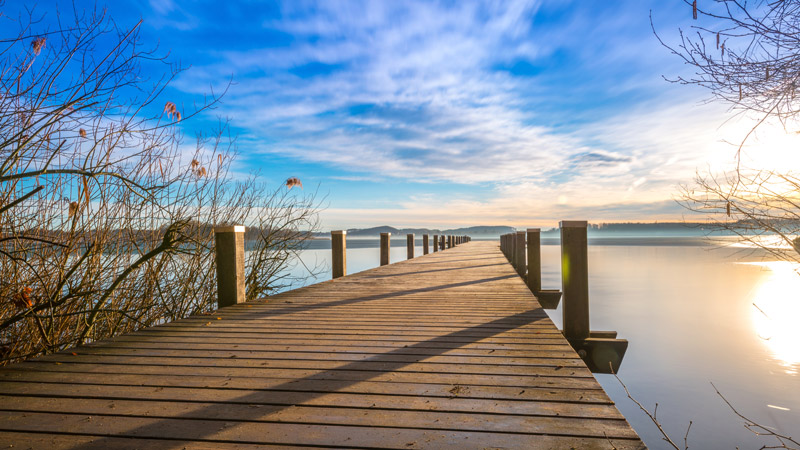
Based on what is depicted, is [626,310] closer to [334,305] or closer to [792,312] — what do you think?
[792,312]

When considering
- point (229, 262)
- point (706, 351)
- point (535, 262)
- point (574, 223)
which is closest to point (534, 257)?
point (535, 262)

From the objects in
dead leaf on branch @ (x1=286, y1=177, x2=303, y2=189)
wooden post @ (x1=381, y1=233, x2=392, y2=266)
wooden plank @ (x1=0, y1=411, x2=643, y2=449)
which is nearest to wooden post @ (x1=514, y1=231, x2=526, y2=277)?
wooden post @ (x1=381, y1=233, x2=392, y2=266)

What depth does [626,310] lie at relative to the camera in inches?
976

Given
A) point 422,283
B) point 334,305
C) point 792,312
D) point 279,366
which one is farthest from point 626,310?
point 279,366

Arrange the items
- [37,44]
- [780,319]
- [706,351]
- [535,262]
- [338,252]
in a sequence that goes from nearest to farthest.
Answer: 1. [37,44]
2. [338,252]
3. [535,262]
4. [706,351]
5. [780,319]

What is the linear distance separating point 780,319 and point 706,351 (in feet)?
25.6

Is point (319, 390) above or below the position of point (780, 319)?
above

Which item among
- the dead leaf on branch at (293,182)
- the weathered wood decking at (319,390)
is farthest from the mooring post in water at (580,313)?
the dead leaf on branch at (293,182)

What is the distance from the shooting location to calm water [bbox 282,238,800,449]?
12.0 metres

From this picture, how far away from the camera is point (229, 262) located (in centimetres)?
406

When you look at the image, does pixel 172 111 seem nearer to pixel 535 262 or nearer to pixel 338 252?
pixel 338 252

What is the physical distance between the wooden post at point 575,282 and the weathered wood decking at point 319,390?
35 centimetres

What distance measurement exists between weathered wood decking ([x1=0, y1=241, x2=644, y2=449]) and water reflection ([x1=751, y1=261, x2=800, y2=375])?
13502 mm

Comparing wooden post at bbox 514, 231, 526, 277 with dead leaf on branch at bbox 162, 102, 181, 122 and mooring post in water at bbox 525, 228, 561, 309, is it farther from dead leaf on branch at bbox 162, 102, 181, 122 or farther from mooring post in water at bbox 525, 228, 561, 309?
dead leaf on branch at bbox 162, 102, 181, 122
